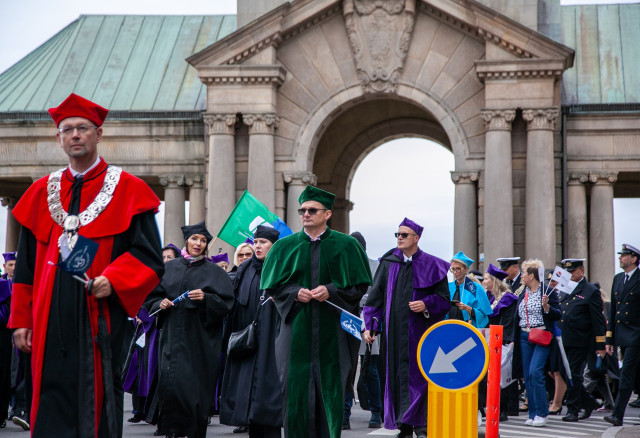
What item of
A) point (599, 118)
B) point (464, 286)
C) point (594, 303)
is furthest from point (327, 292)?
point (599, 118)

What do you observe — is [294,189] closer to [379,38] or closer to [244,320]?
[379,38]

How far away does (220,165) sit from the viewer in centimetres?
2580

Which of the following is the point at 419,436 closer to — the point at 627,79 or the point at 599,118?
the point at 599,118

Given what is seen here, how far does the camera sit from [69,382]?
19.9 ft

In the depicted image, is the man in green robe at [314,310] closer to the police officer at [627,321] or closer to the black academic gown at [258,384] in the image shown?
the black academic gown at [258,384]

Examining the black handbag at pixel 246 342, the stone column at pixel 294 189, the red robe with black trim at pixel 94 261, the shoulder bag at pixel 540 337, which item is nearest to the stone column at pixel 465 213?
the stone column at pixel 294 189

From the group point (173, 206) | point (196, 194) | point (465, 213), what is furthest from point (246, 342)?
point (173, 206)

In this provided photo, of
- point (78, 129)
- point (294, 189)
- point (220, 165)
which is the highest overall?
point (220, 165)

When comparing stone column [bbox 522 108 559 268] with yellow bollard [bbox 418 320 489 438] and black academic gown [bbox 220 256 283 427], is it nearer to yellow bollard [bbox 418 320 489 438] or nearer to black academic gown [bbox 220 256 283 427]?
black academic gown [bbox 220 256 283 427]

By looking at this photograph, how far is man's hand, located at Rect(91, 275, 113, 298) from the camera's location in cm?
603

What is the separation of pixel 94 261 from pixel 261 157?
1947 centimetres

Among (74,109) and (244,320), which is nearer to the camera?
(74,109)

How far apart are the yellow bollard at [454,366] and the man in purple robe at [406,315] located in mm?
3012

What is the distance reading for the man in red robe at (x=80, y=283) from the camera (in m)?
6.05
